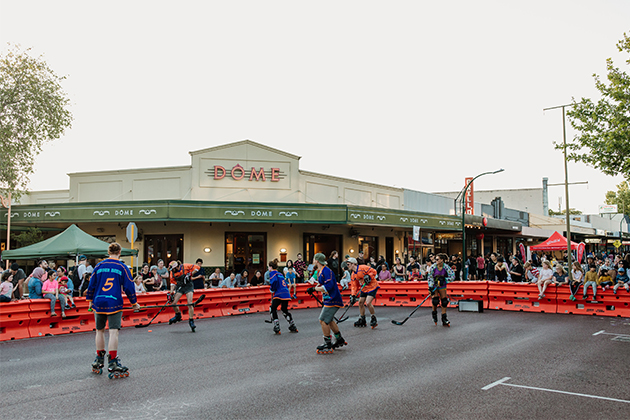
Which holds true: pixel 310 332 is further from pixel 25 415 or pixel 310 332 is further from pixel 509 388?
pixel 25 415

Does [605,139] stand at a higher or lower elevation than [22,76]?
lower

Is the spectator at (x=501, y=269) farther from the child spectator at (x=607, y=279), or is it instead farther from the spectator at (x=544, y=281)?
the child spectator at (x=607, y=279)

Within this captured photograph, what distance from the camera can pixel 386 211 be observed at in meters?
25.8

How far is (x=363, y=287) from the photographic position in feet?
44.7

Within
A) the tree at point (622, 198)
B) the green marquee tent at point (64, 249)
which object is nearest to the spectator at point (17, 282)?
the green marquee tent at point (64, 249)

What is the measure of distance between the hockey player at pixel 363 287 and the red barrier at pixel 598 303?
716 cm

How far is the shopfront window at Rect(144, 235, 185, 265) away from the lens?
922 inches

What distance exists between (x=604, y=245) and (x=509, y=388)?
68.4 meters

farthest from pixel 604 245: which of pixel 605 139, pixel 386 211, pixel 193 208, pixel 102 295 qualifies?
pixel 102 295

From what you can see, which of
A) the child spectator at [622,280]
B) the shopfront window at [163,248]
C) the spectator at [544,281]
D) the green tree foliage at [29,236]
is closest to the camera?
the child spectator at [622,280]

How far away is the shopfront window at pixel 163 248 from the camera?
23.4 m

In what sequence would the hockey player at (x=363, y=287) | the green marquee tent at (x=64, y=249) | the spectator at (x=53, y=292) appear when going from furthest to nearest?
the green marquee tent at (x=64, y=249)
the hockey player at (x=363, y=287)
the spectator at (x=53, y=292)

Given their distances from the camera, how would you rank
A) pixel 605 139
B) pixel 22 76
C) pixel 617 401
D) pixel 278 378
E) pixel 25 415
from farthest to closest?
pixel 22 76
pixel 605 139
pixel 278 378
pixel 617 401
pixel 25 415

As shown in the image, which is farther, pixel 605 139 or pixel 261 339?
pixel 605 139
